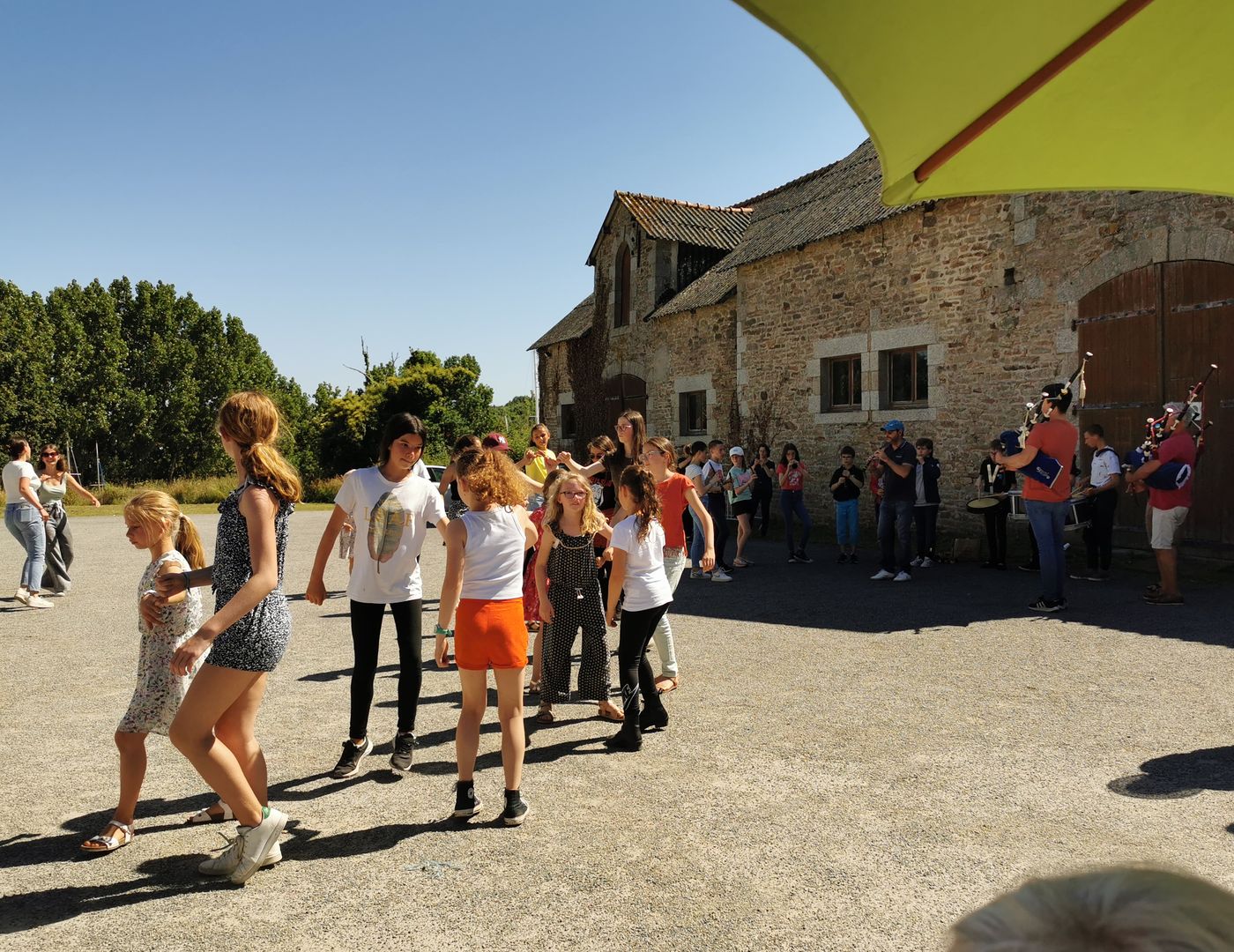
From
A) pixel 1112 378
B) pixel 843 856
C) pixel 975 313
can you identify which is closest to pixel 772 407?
pixel 975 313

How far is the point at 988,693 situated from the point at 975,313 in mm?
8710

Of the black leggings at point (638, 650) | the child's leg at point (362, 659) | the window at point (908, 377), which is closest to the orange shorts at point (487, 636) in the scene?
the child's leg at point (362, 659)

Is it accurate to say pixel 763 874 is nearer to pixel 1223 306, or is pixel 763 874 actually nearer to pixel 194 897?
pixel 194 897

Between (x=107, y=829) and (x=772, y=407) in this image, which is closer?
(x=107, y=829)

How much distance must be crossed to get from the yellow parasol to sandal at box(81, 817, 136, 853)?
12.7 ft

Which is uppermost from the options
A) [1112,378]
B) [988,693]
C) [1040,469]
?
[1112,378]

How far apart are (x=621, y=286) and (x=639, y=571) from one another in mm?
18059

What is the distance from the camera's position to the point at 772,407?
17562mm

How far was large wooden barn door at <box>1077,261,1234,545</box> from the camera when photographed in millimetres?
10648

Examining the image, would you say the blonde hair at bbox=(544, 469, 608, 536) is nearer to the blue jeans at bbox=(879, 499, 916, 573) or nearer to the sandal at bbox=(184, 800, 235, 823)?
the sandal at bbox=(184, 800, 235, 823)

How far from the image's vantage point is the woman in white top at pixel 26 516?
976 cm

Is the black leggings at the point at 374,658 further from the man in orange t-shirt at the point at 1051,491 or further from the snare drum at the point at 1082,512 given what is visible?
the snare drum at the point at 1082,512

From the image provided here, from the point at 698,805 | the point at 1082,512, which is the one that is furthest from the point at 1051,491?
the point at 698,805

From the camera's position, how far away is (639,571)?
17.8ft
